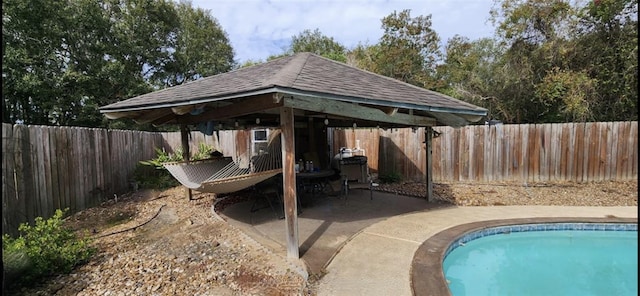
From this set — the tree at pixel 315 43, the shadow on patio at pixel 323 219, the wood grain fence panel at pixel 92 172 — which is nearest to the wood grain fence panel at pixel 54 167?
the wood grain fence panel at pixel 92 172

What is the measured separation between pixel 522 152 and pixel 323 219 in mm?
6449

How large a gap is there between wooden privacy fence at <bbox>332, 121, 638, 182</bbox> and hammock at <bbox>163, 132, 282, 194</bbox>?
4196 millimetres

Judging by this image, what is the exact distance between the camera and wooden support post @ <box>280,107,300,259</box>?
11.7 feet

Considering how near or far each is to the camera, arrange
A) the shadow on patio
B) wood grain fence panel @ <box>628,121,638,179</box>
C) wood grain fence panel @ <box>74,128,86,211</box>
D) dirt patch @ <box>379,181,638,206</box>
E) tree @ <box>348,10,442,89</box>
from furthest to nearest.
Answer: tree @ <box>348,10,442,89</box>, wood grain fence panel @ <box>628,121,638,179</box>, dirt patch @ <box>379,181,638,206</box>, wood grain fence panel @ <box>74,128,86,211</box>, the shadow on patio

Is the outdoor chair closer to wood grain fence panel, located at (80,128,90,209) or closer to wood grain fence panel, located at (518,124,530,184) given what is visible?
wood grain fence panel, located at (518,124,530,184)

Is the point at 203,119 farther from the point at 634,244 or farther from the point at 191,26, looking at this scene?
the point at 191,26

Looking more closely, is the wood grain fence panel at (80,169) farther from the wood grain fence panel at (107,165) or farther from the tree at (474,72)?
the tree at (474,72)

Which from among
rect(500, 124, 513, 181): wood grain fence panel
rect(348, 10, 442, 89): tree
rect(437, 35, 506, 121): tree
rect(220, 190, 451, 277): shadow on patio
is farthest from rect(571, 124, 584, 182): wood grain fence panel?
rect(348, 10, 442, 89): tree

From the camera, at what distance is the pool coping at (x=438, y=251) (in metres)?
3.01

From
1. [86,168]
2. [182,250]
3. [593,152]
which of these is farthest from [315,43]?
[182,250]

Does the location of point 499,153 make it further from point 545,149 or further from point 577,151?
point 577,151

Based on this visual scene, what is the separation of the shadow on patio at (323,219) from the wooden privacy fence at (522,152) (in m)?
2.45

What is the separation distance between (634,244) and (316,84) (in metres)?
5.85

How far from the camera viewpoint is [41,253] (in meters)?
3.26
